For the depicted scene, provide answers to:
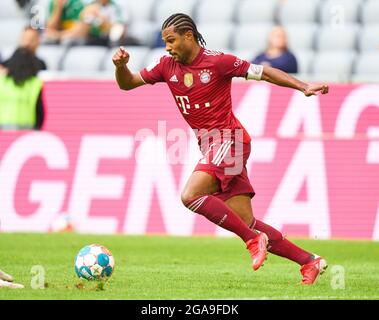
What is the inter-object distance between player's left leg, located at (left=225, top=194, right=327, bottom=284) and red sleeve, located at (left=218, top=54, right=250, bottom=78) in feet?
3.53

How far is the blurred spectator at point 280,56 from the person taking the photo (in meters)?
16.3

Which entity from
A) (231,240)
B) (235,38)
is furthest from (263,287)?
(235,38)

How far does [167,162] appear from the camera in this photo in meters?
15.2

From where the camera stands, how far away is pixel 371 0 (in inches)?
718

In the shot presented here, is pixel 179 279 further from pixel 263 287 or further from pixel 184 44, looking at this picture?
pixel 184 44

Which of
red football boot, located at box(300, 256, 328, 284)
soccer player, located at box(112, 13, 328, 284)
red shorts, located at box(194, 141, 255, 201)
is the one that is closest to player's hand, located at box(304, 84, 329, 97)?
soccer player, located at box(112, 13, 328, 284)

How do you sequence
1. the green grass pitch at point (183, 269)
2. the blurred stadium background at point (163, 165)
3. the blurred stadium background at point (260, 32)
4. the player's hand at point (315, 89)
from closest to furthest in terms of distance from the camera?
the green grass pitch at point (183, 269), the player's hand at point (315, 89), the blurred stadium background at point (163, 165), the blurred stadium background at point (260, 32)

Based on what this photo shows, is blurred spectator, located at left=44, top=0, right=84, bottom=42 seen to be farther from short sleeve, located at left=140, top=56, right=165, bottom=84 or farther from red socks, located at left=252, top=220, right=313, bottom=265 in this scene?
red socks, located at left=252, top=220, right=313, bottom=265

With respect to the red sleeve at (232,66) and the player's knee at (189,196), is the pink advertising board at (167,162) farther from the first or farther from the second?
the player's knee at (189,196)

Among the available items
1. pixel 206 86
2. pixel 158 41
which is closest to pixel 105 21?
pixel 158 41

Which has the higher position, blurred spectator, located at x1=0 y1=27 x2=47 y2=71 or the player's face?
blurred spectator, located at x1=0 y1=27 x2=47 y2=71

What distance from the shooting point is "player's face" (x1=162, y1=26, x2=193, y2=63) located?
9.95m

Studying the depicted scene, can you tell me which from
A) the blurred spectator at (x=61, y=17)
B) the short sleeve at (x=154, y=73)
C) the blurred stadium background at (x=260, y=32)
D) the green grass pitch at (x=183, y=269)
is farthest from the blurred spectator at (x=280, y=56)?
the short sleeve at (x=154, y=73)

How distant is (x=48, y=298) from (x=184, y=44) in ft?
8.41
